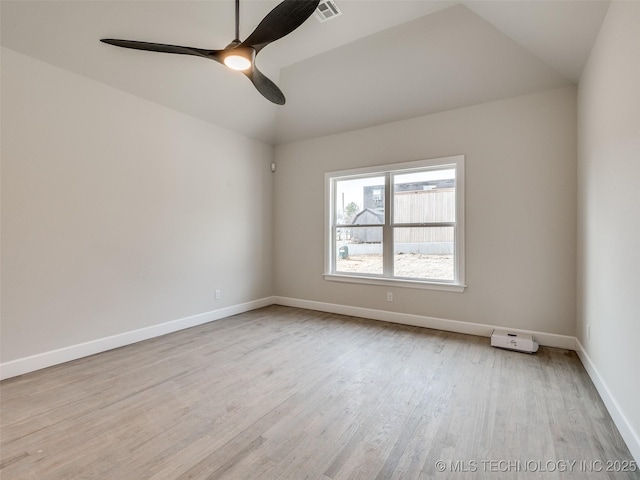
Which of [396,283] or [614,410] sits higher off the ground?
[396,283]

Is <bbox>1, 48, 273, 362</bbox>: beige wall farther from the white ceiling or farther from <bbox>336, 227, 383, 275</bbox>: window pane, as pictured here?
<bbox>336, 227, 383, 275</bbox>: window pane

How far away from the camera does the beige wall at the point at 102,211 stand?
2604mm

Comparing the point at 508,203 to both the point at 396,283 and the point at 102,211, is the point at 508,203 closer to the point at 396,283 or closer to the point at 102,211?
the point at 396,283

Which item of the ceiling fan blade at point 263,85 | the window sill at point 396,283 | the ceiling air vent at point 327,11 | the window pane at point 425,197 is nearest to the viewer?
the ceiling fan blade at point 263,85

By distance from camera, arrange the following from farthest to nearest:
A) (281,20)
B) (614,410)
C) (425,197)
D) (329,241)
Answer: (329,241)
(425,197)
(614,410)
(281,20)

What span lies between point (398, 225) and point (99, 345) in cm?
382

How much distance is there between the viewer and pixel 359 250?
468cm

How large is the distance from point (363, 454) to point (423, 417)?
572mm

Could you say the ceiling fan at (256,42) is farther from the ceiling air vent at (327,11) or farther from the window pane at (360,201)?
the window pane at (360,201)

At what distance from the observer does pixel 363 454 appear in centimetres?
166

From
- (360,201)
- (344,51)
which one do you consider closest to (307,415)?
(360,201)

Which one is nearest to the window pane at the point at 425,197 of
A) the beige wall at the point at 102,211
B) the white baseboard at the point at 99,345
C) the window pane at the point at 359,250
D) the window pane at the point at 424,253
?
the window pane at the point at 424,253

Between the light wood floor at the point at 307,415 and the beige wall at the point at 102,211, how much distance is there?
20.8 inches

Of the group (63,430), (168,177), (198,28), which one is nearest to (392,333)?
(63,430)
